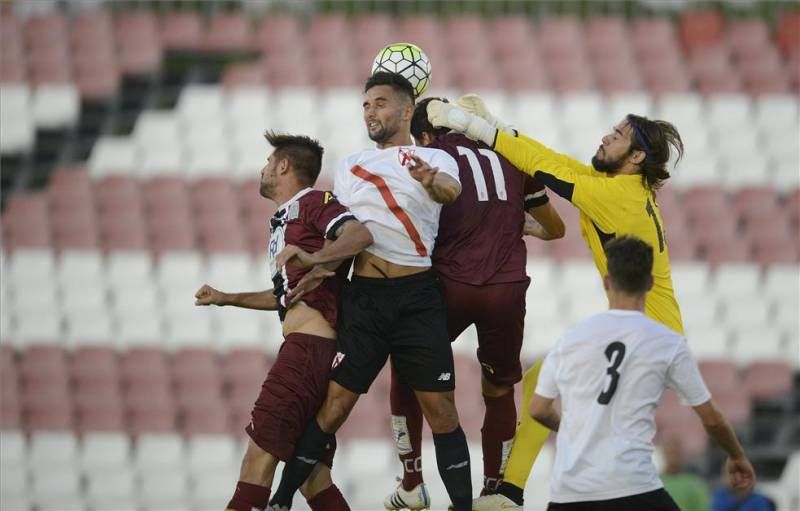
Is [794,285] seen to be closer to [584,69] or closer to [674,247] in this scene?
[674,247]

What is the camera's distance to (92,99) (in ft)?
55.3

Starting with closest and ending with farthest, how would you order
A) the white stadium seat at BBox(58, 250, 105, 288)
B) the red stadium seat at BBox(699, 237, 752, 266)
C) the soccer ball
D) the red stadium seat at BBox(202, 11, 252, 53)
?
the soccer ball, the white stadium seat at BBox(58, 250, 105, 288), the red stadium seat at BBox(699, 237, 752, 266), the red stadium seat at BBox(202, 11, 252, 53)

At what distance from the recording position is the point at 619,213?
6.24 metres

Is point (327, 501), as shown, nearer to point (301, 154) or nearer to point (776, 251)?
point (301, 154)

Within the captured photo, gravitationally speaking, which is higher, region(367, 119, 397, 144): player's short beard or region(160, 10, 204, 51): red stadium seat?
region(160, 10, 204, 51): red stadium seat

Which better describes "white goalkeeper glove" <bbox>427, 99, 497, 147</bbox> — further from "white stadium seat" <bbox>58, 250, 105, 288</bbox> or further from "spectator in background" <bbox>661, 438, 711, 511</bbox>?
"white stadium seat" <bbox>58, 250, 105, 288</bbox>

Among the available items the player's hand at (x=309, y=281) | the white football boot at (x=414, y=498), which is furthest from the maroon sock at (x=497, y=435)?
the player's hand at (x=309, y=281)

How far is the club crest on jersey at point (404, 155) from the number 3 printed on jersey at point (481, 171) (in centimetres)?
42

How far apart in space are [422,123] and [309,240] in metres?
0.90

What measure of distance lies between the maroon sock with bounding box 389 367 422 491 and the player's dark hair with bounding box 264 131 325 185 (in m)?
1.18

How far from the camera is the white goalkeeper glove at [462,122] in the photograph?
21.4 ft

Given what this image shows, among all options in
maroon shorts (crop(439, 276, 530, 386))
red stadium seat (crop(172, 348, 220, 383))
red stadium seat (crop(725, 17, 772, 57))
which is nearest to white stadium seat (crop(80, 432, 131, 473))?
red stadium seat (crop(172, 348, 220, 383))

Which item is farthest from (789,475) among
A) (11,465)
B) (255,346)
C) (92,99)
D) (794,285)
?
(92,99)

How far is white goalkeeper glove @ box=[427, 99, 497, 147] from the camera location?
6531mm
